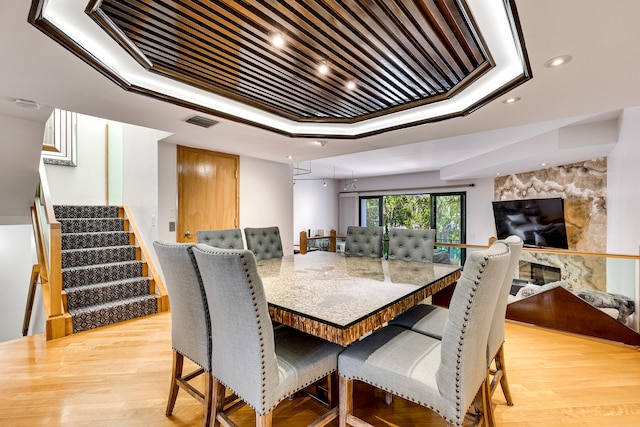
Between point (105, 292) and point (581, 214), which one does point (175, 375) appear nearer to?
point (105, 292)

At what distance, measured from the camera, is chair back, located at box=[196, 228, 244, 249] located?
281 cm

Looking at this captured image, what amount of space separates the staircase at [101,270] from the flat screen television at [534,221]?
5.95 metres

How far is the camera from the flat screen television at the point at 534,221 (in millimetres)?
4703

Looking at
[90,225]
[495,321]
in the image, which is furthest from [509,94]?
[90,225]

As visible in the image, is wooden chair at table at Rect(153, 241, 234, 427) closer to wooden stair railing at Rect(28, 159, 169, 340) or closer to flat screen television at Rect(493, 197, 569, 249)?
wooden stair railing at Rect(28, 159, 169, 340)

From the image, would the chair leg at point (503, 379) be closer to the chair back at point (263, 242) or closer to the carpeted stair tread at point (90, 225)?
the chair back at point (263, 242)

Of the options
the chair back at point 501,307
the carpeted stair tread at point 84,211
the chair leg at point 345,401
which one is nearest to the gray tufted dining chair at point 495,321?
the chair back at point 501,307

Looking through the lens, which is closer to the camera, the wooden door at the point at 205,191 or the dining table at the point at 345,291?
the dining table at the point at 345,291

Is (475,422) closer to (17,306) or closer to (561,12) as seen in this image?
(561,12)

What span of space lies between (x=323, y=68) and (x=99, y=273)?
3.51 m

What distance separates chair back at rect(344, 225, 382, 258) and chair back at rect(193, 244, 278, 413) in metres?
2.02

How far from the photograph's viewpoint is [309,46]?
1.80m

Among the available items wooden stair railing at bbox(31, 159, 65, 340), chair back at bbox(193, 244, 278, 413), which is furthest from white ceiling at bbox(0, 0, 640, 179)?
chair back at bbox(193, 244, 278, 413)

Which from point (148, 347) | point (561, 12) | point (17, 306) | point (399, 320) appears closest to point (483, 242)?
point (399, 320)
